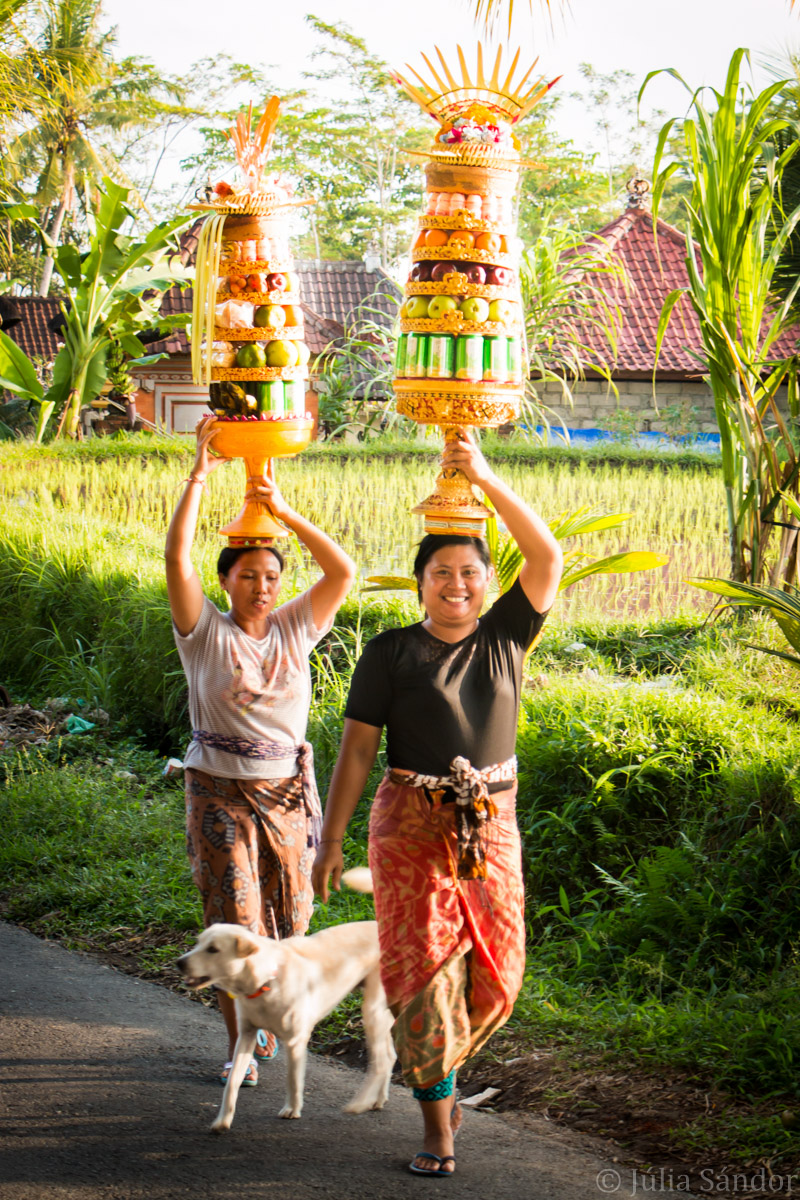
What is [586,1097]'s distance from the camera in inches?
130

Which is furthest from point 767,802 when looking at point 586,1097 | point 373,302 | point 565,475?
point 373,302

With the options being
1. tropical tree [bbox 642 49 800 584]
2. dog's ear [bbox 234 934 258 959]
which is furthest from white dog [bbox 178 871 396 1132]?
tropical tree [bbox 642 49 800 584]

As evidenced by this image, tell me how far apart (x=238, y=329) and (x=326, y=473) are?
24.4 ft

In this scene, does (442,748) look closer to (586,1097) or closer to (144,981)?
(586,1097)

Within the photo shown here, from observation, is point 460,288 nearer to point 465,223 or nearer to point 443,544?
point 465,223

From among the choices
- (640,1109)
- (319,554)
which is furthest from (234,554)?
(640,1109)

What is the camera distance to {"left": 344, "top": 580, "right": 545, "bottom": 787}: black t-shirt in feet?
9.53

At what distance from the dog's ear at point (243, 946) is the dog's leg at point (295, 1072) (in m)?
0.28

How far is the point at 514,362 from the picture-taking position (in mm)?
3221

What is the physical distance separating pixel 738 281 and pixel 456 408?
3.13m

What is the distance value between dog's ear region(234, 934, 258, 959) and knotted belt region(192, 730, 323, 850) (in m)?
0.46

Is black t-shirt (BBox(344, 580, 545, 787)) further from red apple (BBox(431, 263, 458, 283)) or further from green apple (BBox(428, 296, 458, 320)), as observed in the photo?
red apple (BBox(431, 263, 458, 283))

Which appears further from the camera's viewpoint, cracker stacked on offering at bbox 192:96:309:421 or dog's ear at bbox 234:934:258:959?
cracker stacked on offering at bbox 192:96:309:421

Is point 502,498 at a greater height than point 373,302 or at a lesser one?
lesser
